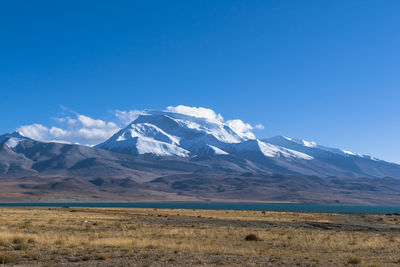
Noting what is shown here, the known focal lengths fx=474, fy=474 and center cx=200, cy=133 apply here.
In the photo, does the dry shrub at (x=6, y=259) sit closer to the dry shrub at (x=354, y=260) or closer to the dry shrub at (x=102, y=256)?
the dry shrub at (x=102, y=256)

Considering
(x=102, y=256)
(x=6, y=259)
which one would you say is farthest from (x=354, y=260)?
(x=6, y=259)

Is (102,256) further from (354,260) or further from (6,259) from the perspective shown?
(354,260)

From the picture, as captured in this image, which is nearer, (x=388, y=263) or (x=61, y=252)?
(x=388, y=263)

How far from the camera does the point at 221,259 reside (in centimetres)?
2741

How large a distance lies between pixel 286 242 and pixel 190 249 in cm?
986

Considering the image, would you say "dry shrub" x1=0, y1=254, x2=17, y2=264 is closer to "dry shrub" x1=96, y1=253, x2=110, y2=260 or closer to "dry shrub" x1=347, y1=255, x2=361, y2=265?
"dry shrub" x1=96, y1=253, x2=110, y2=260

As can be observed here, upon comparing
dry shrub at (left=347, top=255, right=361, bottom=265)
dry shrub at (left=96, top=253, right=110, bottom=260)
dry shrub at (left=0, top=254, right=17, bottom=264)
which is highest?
dry shrub at (left=347, top=255, right=361, bottom=265)

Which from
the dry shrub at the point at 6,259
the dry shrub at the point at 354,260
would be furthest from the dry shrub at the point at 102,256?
the dry shrub at the point at 354,260

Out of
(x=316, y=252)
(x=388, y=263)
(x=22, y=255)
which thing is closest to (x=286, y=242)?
(x=316, y=252)

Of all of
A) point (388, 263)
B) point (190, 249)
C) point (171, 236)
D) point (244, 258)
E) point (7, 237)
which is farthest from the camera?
point (171, 236)

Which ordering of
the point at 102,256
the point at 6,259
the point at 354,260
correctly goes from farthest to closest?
the point at 102,256 < the point at 354,260 < the point at 6,259

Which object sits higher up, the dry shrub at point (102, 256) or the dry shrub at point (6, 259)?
the dry shrub at point (102, 256)

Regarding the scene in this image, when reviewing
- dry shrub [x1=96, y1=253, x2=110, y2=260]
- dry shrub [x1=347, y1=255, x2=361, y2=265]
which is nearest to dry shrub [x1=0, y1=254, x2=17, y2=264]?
dry shrub [x1=96, y1=253, x2=110, y2=260]

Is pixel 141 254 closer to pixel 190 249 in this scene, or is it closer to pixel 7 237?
pixel 190 249
